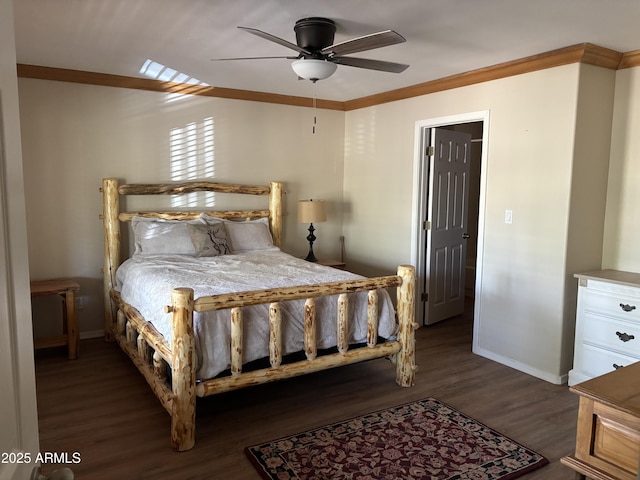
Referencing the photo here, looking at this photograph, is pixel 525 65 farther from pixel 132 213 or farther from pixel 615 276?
pixel 132 213

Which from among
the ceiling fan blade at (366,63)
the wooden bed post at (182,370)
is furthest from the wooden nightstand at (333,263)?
the wooden bed post at (182,370)

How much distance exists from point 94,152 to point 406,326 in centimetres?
310

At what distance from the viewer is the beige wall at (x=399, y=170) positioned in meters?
3.48

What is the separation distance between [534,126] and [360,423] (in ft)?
8.14

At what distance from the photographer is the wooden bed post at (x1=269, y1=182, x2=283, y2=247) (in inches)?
199

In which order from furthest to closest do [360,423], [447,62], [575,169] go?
[447,62] < [575,169] < [360,423]

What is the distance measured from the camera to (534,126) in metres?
3.58

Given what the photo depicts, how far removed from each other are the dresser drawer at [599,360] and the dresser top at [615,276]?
1.60ft

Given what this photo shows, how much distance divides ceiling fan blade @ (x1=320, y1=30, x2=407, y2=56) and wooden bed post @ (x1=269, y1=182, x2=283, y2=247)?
2.43 metres

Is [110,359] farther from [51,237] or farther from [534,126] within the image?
[534,126]

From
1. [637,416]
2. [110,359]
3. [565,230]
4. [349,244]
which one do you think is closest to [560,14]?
[565,230]

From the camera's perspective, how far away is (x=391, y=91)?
4.84 meters

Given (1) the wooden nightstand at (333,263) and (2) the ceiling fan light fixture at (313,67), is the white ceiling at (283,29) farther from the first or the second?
(1) the wooden nightstand at (333,263)

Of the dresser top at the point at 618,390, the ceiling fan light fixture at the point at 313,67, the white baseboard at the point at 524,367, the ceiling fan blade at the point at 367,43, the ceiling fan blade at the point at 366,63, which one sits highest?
the ceiling fan blade at the point at 367,43
